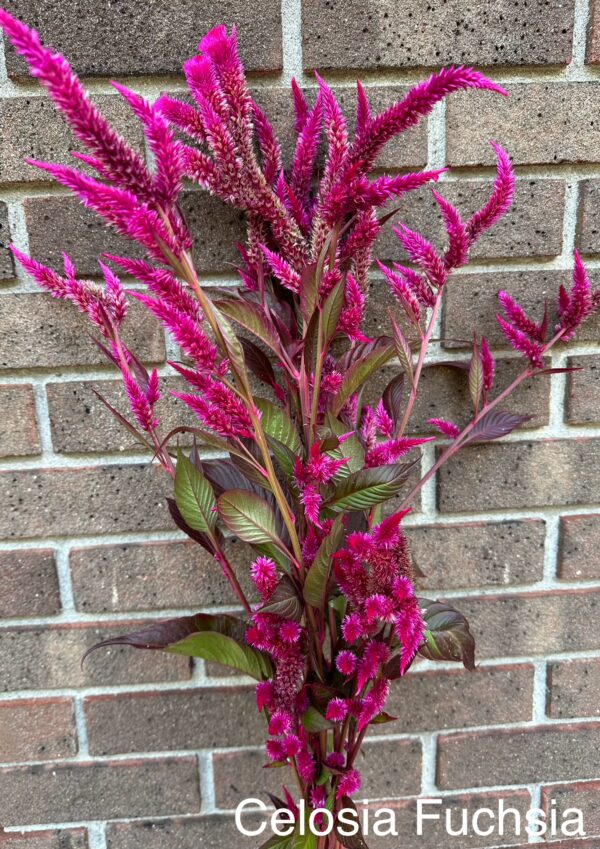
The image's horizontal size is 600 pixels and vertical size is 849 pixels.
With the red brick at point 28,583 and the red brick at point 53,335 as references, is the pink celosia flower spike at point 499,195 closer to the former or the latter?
the red brick at point 53,335

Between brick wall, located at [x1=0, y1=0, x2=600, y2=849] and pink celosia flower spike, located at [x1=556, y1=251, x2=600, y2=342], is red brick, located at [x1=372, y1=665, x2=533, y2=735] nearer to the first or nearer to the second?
brick wall, located at [x1=0, y1=0, x2=600, y2=849]

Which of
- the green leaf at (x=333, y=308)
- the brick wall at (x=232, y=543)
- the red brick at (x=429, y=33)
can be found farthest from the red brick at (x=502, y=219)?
the green leaf at (x=333, y=308)

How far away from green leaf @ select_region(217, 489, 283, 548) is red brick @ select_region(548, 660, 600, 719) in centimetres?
56

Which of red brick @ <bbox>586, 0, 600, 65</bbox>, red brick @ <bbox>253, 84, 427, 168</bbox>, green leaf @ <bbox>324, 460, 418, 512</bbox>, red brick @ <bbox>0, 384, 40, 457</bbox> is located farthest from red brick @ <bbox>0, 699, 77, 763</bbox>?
red brick @ <bbox>586, 0, 600, 65</bbox>

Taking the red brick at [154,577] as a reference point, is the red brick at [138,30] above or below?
above

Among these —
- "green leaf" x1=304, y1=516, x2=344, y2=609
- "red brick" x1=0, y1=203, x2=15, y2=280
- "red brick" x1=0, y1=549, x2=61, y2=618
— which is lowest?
"red brick" x1=0, y1=549, x2=61, y2=618

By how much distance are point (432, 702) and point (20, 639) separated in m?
0.58

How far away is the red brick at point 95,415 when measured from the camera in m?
0.77

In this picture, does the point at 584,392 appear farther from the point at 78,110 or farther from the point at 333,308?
the point at 78,110

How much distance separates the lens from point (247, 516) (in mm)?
564

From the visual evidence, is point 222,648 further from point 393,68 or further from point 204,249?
point 393,68

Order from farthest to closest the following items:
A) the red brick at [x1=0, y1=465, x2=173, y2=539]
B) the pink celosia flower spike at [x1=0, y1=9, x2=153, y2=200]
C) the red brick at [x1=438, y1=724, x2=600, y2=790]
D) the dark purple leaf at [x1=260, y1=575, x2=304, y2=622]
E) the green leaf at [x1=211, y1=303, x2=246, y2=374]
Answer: the red brick at [x1=438, y1=724, x2=600, y2=790] → the red brick at [x1=0, y1=465, x2=173, y2=539] → the dark purple leaf at [x1=260, y1=575, x2=304, y2=622] → the green leaf at [x1=211, y1=303, x2=246, y2=374] → the pink celosia flower spike at [x1=0, y1=9, x2=153, y2=200]

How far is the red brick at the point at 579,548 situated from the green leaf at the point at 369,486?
417mm

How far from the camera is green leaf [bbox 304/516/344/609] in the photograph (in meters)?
0.56
